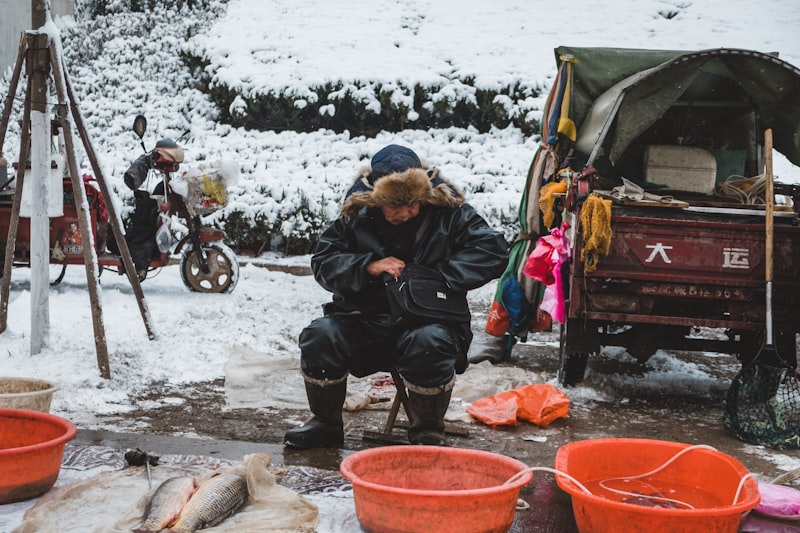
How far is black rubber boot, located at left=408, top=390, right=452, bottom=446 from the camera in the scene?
12.9 ft

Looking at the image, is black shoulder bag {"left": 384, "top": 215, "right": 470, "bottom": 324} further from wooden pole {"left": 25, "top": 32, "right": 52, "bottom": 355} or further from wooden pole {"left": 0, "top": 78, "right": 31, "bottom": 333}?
wooden pole {"left": 0, "top": 78, "right": 31, "bottom": 333}

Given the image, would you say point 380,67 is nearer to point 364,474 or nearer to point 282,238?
point 282,238

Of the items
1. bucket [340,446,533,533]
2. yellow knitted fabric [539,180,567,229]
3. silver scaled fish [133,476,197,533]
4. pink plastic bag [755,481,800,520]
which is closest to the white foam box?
yellow knitted fabric [539,180,567,229]

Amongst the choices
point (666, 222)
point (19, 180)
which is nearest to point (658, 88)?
point (666, 222)

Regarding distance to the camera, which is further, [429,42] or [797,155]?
[429,42]

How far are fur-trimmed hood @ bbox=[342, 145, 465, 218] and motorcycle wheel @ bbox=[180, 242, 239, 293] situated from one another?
5099 mm

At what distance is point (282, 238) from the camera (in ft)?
43.7

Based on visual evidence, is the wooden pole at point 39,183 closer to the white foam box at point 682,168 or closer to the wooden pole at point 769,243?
the wooden pole at point 769,243

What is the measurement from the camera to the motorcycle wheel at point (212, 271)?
904cm

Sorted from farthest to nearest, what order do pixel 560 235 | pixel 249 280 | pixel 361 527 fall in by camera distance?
pixel 249 280
pixel 560 235
pixel 361 527

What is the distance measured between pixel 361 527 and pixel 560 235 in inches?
149

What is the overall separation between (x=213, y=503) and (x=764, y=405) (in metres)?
3.42

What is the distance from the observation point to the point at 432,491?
256 cm

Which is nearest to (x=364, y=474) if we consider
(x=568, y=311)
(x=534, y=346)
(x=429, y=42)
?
(x=568, y=311)
